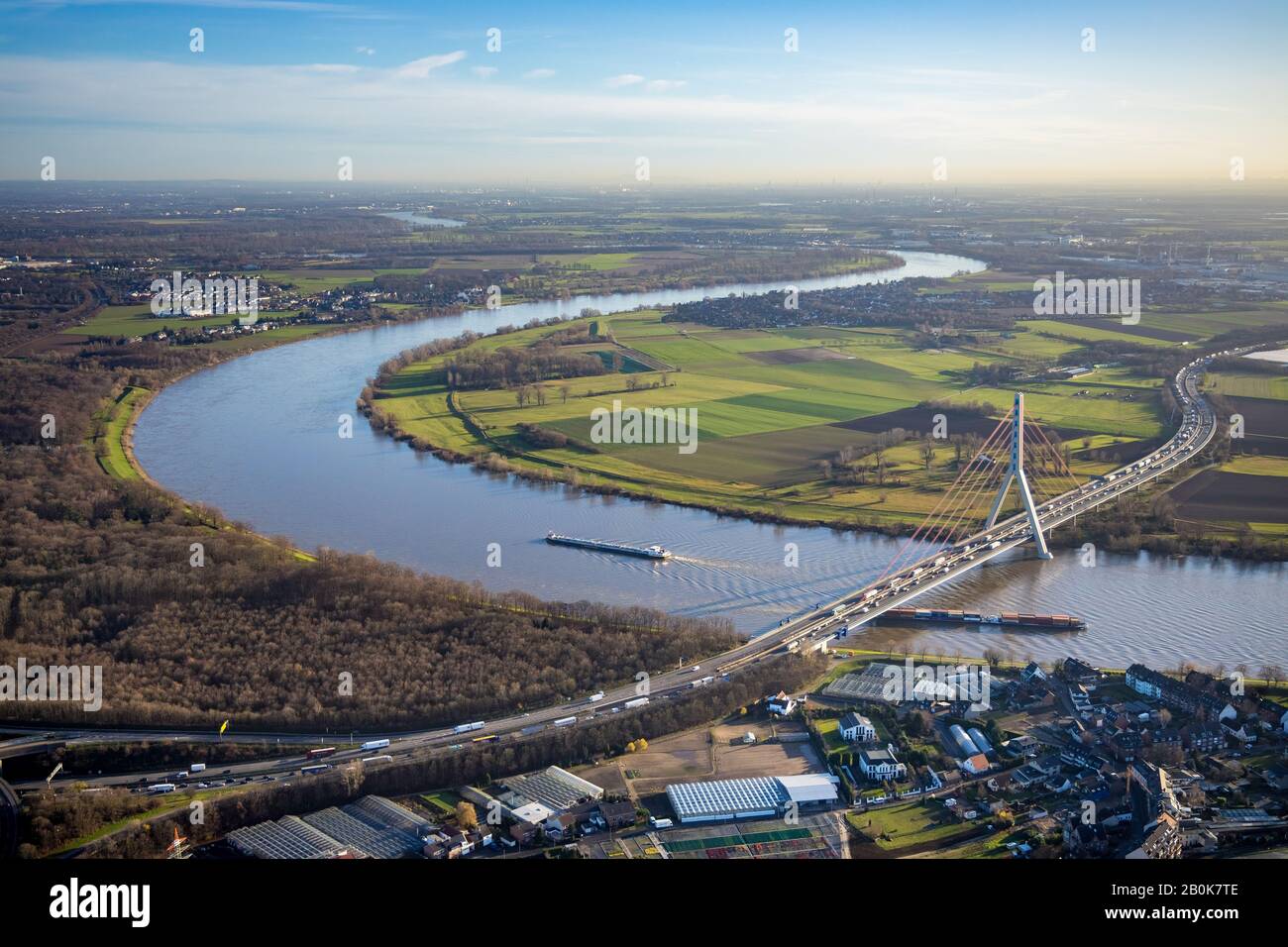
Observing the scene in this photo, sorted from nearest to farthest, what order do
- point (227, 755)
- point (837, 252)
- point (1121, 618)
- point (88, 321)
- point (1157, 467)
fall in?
point (227, 755) → point (1121, 618) → point (1157, 467) → point (88, 321) → point (837, 252)

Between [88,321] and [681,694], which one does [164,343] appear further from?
[681,694]

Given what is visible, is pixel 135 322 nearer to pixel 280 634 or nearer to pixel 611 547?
pixel 611 547

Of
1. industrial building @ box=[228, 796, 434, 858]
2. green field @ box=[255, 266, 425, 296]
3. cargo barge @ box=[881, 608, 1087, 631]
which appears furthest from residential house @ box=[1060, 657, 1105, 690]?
green field @ box=[255, 266, 425, 296]

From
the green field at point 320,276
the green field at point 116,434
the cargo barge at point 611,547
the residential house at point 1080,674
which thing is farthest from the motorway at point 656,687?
the green field at point 320,276

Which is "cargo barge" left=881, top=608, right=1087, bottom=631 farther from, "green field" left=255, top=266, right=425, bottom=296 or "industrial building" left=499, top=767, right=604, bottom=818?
"green field" left=255, top=266, right=425, bottom=296

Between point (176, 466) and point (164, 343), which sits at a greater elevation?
point (164, 343)

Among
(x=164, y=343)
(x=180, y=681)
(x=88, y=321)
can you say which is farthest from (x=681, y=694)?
(x=88, y=321)
